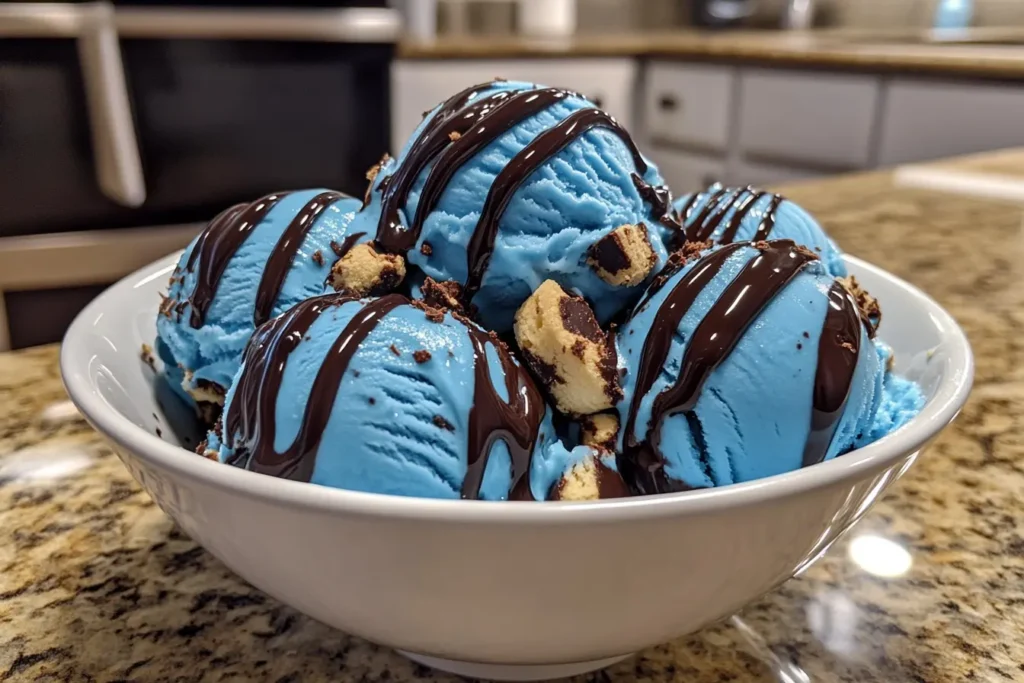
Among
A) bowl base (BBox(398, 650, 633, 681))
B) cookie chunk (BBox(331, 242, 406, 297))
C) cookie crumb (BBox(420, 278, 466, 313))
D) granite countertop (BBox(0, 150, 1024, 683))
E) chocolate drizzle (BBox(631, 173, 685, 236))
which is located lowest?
granite countertop (BBox(0, 150, 1024, 683))

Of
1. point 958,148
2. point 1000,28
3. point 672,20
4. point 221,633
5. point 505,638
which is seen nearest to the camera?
point 505,638

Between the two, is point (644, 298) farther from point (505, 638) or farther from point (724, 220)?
point (505, 638)

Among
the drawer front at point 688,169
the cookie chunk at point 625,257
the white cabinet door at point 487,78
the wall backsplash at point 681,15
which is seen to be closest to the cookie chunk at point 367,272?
the cookie chunk at point 625,257

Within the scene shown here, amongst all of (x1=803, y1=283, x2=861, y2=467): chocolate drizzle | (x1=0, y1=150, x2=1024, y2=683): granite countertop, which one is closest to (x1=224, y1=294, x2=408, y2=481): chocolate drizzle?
(x1=0, y1=150, x2=1024, y2=683): granite countertop

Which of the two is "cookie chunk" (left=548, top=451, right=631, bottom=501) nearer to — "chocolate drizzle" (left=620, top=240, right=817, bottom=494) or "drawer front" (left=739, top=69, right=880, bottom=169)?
"chocolate drizzle" (left=620, top=240, right=817, bottom=494)

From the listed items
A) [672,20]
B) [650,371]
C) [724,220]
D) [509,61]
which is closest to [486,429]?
[650,371]

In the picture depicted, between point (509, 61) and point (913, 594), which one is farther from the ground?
point (509, 61)
